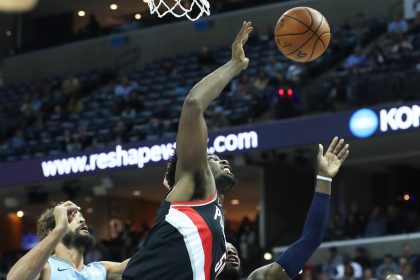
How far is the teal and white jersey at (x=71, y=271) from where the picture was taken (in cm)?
536

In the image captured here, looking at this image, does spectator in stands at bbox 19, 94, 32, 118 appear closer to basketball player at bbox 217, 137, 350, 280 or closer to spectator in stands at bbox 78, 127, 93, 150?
spectator in stands at bbox 78, 127, 93, 150

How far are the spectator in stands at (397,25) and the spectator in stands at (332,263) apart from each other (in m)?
5.43

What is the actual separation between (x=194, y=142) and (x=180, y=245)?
429 millimetres

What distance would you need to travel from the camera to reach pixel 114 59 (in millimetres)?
27922

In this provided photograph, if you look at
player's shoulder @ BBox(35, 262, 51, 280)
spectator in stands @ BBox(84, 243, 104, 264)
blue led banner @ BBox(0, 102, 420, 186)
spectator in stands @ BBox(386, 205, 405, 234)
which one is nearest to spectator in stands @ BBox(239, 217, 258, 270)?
blue led banner @ BBox(0, 102, 420, 186)

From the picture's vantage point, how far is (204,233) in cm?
433

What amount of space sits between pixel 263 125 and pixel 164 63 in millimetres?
7647

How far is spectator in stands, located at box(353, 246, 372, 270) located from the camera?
16.5 metres

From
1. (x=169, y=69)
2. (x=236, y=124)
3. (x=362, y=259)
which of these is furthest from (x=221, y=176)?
(x=169, y=69)

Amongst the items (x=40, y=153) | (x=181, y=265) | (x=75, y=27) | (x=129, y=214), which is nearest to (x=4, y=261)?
(x=40, y=153)

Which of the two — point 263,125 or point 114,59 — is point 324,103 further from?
point 114,59

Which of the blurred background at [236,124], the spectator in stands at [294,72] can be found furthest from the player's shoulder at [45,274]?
the spectator in stands at [294,72]

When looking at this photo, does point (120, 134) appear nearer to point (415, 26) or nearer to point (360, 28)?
point (360, 28)

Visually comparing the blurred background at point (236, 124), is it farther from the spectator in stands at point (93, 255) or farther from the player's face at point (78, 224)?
the player's face at point (78, 224)
